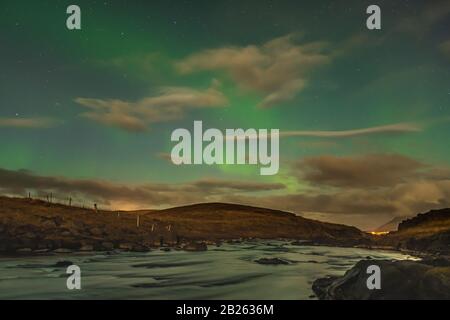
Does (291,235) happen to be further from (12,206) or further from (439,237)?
(12,206)

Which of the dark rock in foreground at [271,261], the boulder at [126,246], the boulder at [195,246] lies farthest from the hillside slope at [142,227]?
the dark rock in foreground at [271,261]

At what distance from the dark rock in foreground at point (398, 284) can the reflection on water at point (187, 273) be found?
1456mm

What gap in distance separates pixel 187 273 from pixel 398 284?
8.77m

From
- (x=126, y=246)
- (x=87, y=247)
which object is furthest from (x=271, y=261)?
(x=87, y=247)

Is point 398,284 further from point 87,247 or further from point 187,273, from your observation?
point 87,247

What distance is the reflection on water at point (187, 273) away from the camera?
15.6m

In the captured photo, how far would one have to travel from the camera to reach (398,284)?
47.1ft

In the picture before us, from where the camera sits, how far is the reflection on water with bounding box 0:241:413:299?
15.6 metres

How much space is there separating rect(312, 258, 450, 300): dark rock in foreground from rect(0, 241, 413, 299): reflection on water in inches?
57.3

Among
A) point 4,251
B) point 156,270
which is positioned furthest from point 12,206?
point 156,270

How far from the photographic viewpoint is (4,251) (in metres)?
19.6

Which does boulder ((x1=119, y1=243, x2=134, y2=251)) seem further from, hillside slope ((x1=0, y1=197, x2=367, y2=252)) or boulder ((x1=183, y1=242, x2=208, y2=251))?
boulder ((x1=183, y1=242, x2=208, y2=251))
